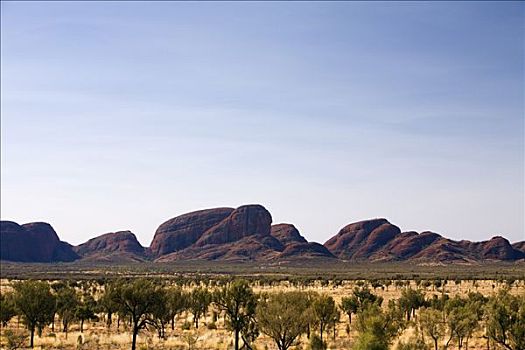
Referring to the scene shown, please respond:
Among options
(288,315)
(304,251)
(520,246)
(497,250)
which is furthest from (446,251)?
(288,315)

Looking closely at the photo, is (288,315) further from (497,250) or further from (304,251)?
(497,250)

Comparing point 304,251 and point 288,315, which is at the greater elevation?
point 288,315

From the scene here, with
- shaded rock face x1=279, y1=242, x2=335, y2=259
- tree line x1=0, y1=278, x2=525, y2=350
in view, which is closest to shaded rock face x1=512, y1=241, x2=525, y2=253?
shaded rock face x1=279, y1=242, x2=335, y2=259

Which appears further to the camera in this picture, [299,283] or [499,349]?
[299,283]

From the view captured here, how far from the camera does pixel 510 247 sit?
176m

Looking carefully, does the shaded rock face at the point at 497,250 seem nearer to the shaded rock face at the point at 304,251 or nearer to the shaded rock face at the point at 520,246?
the shaded rock face at the point at 520,246

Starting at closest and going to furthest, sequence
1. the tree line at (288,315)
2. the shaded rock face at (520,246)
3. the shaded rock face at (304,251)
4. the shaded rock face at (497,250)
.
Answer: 1. the tree line at (288,315)
2. the shaded rock face at (497,250)
3. the shaded rock face at (520,246)
4. the shaded rock face at (304,251)

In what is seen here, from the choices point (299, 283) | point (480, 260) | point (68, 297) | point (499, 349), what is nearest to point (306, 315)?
point (499, 349)

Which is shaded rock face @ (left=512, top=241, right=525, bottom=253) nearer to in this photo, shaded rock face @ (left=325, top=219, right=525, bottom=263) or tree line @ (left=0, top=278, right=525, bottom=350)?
shaded rock face @ (left=325, top=219, right=525, bottom=263)

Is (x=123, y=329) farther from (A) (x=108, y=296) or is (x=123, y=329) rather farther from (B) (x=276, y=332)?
(B) (x=276, y=332)

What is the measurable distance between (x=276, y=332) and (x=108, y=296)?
10343 millimetres

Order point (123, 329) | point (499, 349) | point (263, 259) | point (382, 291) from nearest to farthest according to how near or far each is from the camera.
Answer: point (499, 349) → point (123, 329) → point (382, 291) → point (263, 259)

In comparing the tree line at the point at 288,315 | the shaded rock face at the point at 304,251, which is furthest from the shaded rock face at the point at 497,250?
the tree line at the point at 288,315

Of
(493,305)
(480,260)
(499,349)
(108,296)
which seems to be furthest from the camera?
(480,260)
